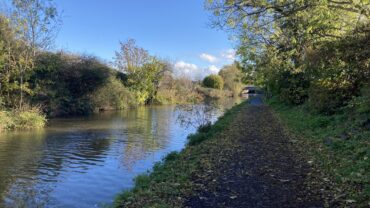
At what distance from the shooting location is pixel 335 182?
6898 mm

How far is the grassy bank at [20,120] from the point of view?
20.2 meters

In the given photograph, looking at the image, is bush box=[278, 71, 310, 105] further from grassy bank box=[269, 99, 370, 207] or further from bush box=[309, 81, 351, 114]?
grassy bank box=[269, 99, 370, 207]

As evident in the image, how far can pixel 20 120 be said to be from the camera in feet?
69.3

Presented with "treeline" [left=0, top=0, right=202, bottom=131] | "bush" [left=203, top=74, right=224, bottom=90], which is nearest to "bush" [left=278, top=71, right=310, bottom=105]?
"treeline" [left=0, top=0, right=202, bottom=131]

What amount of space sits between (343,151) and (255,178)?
108 inches

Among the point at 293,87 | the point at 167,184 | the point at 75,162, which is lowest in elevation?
the point at 75,162

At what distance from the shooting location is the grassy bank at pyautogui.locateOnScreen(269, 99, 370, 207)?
6202mm

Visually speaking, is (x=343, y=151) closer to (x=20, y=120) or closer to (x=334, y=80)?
(x=334, y=80)

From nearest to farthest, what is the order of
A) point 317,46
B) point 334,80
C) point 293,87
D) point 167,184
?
point 167,184, point 334,80, point 317,46, point 293,87

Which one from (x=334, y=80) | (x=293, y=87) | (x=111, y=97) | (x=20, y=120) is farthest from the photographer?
(x=111, y=97)

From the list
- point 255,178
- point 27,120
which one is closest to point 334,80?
point 255,178

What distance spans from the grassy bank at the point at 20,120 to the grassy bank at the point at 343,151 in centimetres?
1498

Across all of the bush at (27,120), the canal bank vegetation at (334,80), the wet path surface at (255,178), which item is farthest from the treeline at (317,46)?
the bush at (27,120)

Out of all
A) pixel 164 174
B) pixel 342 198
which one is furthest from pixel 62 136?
pixel 342 198
